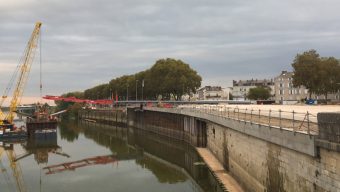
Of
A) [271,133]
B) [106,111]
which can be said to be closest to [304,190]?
[271,133]

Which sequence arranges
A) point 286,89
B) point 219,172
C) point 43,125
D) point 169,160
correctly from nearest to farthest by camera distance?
point 219,172, point 169,160, point 43,125, point 286,89

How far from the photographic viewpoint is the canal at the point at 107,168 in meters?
41.7

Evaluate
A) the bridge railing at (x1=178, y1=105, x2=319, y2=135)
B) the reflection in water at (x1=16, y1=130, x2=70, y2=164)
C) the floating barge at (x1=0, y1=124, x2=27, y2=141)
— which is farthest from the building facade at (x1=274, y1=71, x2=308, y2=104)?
the bridge railing at (x1=178, y1=105, x2=319, y2=135)

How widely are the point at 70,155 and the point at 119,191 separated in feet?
100

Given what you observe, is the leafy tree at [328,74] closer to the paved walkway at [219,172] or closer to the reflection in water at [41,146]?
the paved walkway at [219,172]

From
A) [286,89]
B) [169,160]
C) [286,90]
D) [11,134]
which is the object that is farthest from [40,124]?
[286,89]

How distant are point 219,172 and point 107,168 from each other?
1819 cm

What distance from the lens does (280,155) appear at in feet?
81.7

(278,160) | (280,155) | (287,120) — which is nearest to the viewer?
(280,155)

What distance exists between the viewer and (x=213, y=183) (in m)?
39.0

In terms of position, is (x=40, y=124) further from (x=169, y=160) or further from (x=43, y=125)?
(x=169, y=160)

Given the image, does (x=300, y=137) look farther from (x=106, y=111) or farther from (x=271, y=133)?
(x=106, y=111)

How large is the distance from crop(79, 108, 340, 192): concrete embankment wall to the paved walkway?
24.3 inches

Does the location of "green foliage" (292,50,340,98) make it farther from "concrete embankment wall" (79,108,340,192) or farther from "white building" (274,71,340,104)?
"white building" (274,71,340,104)
